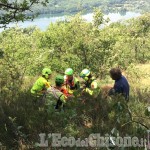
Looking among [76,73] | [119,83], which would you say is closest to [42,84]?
[119,83]

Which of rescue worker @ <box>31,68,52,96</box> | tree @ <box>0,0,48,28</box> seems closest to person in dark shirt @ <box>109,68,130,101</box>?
rescue worker @ <box>31,68,52,96</box>

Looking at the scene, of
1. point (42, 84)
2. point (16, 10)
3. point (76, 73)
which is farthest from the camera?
point (76, 73)

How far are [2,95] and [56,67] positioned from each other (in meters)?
11.8

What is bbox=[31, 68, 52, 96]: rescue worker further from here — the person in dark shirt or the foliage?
the person in dark shirt

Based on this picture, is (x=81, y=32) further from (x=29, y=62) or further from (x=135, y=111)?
(x=135, y=111)

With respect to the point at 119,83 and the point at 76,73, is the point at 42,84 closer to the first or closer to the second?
the point at 119,83

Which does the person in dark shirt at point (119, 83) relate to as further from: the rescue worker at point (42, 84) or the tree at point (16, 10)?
the tree at point (16, 10)

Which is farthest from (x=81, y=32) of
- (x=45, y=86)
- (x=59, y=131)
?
(x=59, y=131)

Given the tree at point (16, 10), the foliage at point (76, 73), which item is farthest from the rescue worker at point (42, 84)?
the tree at point (16, 10)

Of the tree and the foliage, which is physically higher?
the tree

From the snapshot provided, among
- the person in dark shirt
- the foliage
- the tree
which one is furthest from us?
the person in dark shirt

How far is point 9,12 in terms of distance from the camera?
6766 millimetres

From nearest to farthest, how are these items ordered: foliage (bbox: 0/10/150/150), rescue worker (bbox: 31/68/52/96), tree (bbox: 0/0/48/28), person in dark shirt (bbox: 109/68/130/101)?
foliage (bbox: 0/10/150/150) → tree (bbox: 0/0/48/28) → person in dark shirt (bbox: 109/68/130/101) → rescue worker (bbox: 31/68/52/96)

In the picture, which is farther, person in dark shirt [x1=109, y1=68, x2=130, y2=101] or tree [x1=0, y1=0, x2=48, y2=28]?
person in dark shirt [x1=109, y1=68, x2=130, y2=101]
